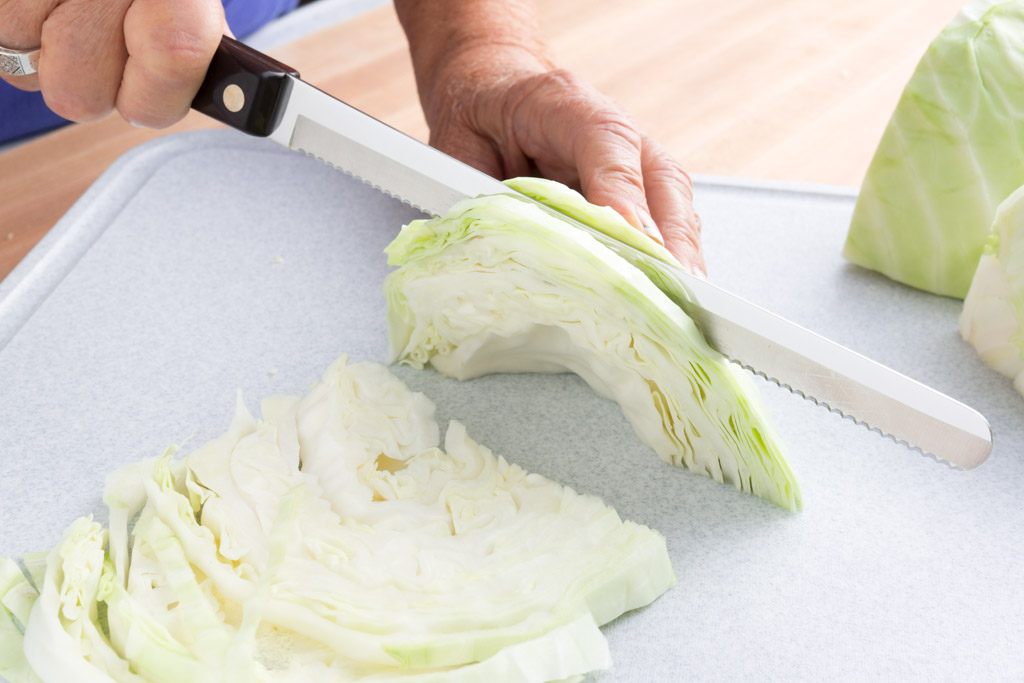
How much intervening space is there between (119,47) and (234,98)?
18 cm

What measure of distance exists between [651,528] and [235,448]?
511 mm

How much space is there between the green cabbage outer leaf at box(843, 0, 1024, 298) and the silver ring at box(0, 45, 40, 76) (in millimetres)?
1208

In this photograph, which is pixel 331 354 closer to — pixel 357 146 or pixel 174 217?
pixel 357 146

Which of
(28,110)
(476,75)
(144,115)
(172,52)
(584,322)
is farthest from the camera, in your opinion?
(28,110)

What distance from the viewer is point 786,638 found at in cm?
100

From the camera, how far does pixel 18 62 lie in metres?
1.29

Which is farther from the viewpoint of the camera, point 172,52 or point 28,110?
point 28,110

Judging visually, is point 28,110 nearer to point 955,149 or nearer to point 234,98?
point 234,98

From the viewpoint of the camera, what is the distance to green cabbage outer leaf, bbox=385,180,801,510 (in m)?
1.04

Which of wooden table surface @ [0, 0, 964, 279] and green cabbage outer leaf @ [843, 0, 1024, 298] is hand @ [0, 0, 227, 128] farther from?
green cabbage outer leaf @ [843, 0, 1024, 298]

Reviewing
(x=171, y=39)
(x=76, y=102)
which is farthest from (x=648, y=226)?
(x=76, y=102)

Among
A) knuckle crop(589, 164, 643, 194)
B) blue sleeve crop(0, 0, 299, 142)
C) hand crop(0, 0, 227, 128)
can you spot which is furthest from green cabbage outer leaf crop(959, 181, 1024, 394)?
blue sleeve crop(0, 0, 299, 142)

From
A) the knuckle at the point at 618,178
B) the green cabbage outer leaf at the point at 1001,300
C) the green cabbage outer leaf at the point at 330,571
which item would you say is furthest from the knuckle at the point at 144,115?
the green cabbage outer leaf at the point at 1001,300

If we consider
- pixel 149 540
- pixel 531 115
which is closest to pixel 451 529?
pixel 149 540
